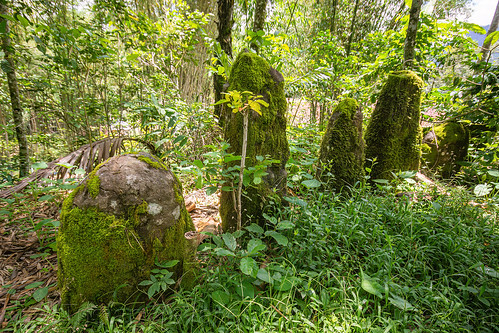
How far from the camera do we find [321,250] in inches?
63.5

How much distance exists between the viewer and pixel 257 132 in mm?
1915

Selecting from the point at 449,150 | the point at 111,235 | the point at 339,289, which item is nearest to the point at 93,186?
the point at 111,235

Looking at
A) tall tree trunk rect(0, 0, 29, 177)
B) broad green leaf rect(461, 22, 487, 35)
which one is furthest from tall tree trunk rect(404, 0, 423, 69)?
tall tree trunk rect(0, 0, 29, 177)

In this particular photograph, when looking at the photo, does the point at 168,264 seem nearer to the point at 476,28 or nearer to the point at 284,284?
the point at 284,284

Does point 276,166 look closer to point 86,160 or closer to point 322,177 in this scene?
point 322,177

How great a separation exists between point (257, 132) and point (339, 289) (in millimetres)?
1366

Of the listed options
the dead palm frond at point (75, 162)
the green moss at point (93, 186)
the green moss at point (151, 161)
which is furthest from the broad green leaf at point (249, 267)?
the dead palm frond at point (75, 162)

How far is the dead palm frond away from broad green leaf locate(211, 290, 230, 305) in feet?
4.69

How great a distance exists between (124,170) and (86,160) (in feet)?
2.28

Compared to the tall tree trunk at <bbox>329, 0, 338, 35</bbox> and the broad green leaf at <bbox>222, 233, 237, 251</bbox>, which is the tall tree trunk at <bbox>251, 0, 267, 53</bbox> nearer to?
the broad green leaf at <bbox>222, 233, 237, 251</bbox>

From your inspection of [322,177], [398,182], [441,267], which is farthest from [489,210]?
[322,177]

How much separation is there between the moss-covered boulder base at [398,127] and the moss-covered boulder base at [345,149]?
1.94 ft

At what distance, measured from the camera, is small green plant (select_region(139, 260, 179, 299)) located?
3.92 feet

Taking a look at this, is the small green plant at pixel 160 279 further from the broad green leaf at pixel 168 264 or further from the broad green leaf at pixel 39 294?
the broad green leaf at pixel 39 294
